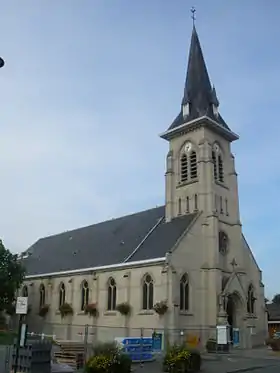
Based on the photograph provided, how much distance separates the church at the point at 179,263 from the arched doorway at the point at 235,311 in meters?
0.08

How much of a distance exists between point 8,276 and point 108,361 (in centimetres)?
2383

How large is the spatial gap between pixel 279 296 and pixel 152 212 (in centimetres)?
9237

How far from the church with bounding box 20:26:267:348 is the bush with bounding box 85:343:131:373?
1377 cm

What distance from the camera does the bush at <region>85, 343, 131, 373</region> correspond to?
15922mm

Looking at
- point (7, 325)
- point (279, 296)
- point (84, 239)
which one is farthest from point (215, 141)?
point (279, 296)

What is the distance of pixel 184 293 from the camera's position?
1359 inches

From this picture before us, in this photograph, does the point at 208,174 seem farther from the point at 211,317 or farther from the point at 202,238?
the point at 211,317

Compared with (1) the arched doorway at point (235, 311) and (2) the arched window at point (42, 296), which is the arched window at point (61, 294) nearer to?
(2) the arched window at point (42, 296)

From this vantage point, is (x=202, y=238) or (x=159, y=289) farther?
(x=202, y=238)

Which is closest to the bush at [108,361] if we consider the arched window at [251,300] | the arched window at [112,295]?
the arched window at [112,295]

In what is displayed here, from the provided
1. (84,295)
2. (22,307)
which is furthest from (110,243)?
(22,307)

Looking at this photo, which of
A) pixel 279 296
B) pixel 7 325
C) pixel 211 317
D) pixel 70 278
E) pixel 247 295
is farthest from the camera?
pixel 279 296

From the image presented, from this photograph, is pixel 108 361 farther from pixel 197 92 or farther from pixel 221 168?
pixel 197 92

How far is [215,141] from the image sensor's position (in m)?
42.7
